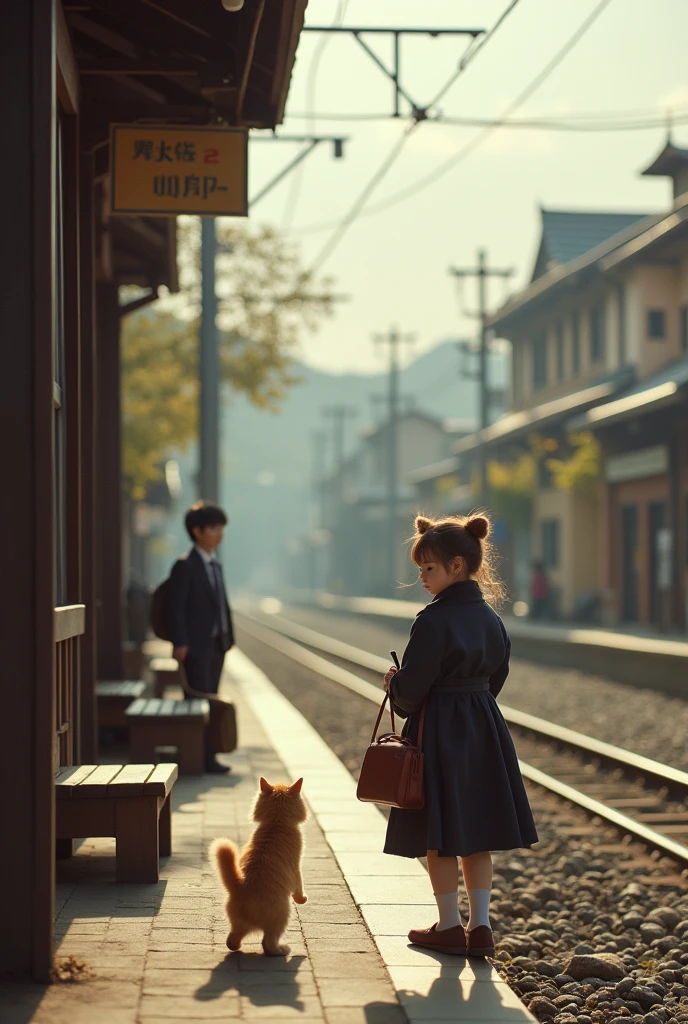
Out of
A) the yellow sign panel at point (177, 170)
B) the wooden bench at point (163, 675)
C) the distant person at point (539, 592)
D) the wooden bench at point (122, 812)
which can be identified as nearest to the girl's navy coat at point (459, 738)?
the wooden bench at point (122, 812)

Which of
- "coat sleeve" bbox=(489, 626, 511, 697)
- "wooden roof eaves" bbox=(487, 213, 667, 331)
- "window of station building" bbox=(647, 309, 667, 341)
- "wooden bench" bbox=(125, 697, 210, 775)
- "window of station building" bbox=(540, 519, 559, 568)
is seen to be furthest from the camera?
"window of station building" bbox=(540, 519, 559, 568)

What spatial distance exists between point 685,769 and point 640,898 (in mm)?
4539

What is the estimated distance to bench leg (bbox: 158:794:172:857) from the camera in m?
6.80

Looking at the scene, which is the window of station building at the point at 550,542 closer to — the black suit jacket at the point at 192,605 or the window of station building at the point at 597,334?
the window of station building at the point at 597,334

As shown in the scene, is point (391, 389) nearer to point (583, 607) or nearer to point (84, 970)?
point (583, 607)

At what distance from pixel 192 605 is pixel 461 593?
4.89 m

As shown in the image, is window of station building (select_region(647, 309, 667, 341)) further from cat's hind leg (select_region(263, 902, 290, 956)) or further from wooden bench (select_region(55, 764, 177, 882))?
cat's hind leg (select_region(263, 902, 290, 956))

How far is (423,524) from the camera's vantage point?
5.27 meters

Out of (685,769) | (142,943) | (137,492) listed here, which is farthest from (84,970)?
(137,492)

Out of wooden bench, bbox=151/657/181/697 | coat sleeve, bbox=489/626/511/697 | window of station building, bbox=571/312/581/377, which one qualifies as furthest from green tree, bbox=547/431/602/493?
coat sleeve, bbox=489/626/511/697

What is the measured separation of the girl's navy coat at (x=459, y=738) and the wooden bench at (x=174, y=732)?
182 inches

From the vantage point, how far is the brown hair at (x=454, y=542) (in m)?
5.16

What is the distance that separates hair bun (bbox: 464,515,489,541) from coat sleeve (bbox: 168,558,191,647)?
4.71 m

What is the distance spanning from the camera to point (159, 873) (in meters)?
6.51
